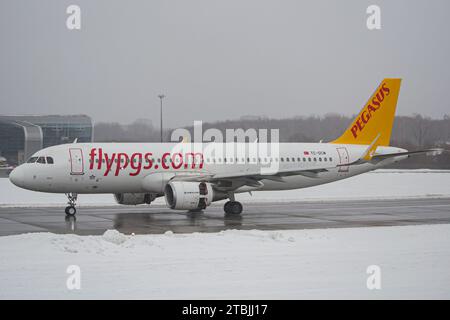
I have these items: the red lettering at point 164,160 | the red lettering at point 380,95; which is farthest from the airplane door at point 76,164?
the red lettering at point 380,95

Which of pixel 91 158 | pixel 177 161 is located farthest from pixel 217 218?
pixel 91 158

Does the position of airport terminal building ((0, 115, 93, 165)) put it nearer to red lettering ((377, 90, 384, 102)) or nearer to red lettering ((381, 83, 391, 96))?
red lettering ((377, 90, 384, 102))

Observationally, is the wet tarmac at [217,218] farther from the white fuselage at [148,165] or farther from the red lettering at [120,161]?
the red lettering at [120,161]

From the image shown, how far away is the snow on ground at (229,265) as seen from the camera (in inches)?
524

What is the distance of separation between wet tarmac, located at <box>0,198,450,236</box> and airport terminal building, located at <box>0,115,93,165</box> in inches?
2984

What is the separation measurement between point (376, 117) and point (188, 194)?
13.3m

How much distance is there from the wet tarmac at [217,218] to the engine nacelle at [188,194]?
0.61 meters

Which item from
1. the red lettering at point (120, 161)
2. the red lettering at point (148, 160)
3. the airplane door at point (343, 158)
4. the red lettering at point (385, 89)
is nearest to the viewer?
the red lettering at point (120, 161)

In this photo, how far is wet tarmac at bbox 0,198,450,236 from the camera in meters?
24.5

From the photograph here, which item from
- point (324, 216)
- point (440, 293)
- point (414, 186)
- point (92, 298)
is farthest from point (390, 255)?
point (414, 186)

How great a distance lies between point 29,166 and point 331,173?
1498 centimetres

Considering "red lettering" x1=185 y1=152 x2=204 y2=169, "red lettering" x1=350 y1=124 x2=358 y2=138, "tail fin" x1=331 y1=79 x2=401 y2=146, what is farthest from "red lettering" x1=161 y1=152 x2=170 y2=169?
"red lettering" x1=350 y1=124 x2=358 y2=138

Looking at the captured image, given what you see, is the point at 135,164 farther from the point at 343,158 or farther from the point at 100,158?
the point at 343,158

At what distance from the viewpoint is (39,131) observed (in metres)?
106
